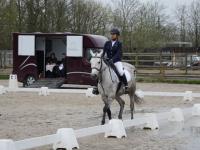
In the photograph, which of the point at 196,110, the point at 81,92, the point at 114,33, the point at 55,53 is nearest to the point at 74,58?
the point at 55,53

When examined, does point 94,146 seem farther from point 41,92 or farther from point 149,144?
point 41,92

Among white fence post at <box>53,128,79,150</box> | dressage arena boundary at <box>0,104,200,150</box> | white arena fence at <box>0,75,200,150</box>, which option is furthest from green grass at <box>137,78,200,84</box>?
white fence post at <box>53,128,79,150</box>

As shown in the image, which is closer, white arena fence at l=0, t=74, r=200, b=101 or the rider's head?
the rider's head

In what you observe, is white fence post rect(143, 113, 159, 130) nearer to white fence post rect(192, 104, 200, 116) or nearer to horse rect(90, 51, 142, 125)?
horse rect(90, 51, 142, 125)

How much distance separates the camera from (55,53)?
30.2m

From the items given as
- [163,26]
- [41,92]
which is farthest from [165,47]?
[41,92]

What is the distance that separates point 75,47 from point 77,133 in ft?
57.6

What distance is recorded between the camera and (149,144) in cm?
1050

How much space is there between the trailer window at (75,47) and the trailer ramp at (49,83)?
4.81ft

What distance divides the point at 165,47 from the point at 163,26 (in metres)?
2.88

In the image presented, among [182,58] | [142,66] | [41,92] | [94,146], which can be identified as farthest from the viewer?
[182,58]

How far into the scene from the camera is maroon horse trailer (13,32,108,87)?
27688 millimetres

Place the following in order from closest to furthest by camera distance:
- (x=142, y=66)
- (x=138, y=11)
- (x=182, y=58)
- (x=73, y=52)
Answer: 1. (x=73, y=52)
2. (x=142, y=66)
3. (x=182, y=58)
4. (x=138, y=11)

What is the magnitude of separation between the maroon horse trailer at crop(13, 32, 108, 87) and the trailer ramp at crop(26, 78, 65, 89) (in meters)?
0.12
